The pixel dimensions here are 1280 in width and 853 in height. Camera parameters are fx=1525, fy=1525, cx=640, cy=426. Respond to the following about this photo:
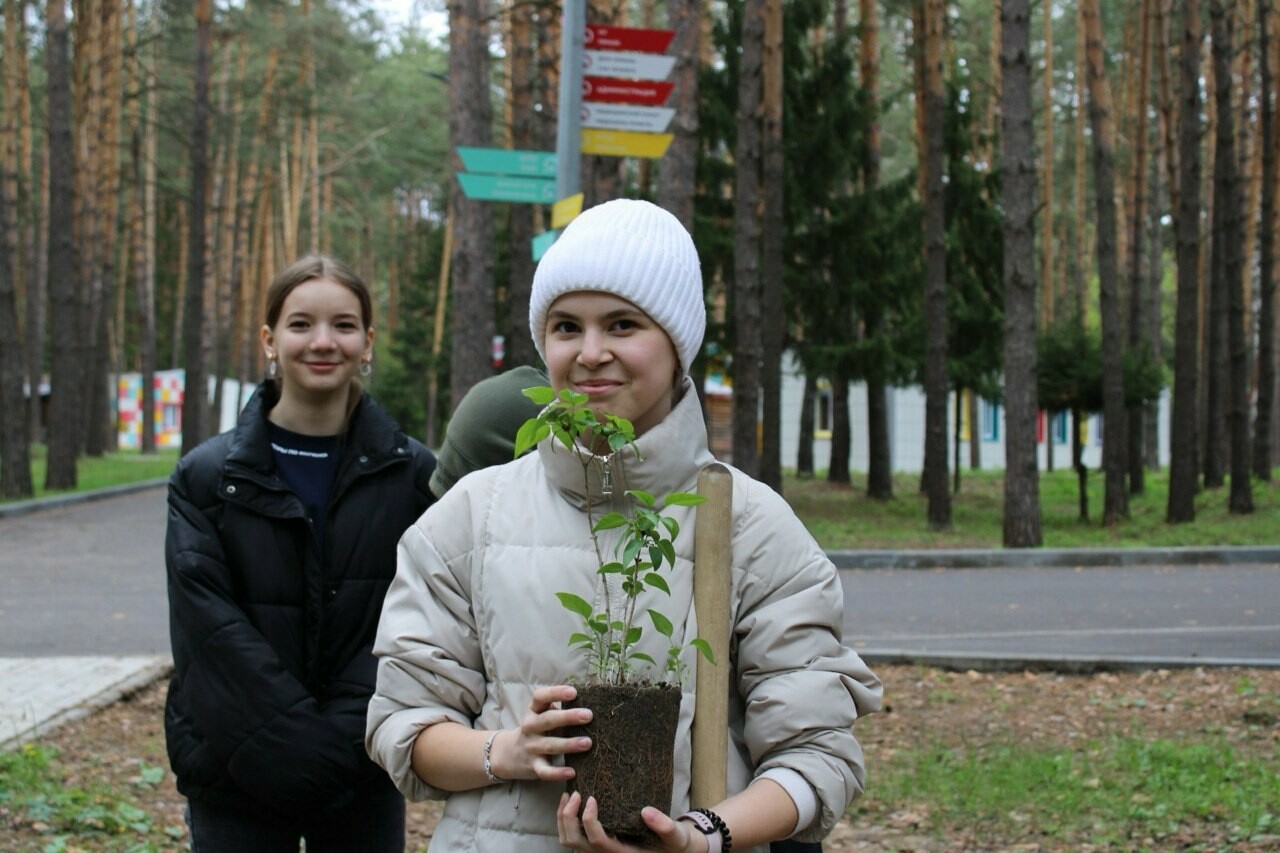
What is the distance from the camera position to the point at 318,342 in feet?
11.3

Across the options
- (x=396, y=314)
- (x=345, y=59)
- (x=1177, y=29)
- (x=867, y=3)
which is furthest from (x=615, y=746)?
(x=396, y=314)

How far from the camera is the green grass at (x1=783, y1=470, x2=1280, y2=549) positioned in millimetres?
17609

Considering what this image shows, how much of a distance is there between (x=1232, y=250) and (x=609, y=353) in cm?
2068

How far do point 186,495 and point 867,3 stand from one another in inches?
985

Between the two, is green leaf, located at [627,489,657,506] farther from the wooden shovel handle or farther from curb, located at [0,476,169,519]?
curb, located at [0,476,169,519]

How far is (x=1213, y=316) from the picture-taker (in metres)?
23.8

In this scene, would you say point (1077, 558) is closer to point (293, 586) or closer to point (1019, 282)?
point (1019, 282)

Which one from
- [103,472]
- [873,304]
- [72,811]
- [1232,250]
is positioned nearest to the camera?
[72,811]

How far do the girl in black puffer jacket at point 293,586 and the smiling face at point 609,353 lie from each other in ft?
3.97

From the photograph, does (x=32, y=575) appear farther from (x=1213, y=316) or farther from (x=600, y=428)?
(x=1213, y=316)

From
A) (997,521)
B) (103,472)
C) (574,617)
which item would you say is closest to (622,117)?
(574,617)

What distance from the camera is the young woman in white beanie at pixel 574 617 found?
2145mm

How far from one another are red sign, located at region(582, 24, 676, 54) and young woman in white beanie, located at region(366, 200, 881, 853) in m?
8.98

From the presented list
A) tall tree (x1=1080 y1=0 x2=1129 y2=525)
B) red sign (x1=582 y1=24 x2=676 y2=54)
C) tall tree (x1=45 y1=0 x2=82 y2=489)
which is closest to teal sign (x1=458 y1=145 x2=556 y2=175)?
red sign (x1=582 y1=24 x2=676 y2=54)
